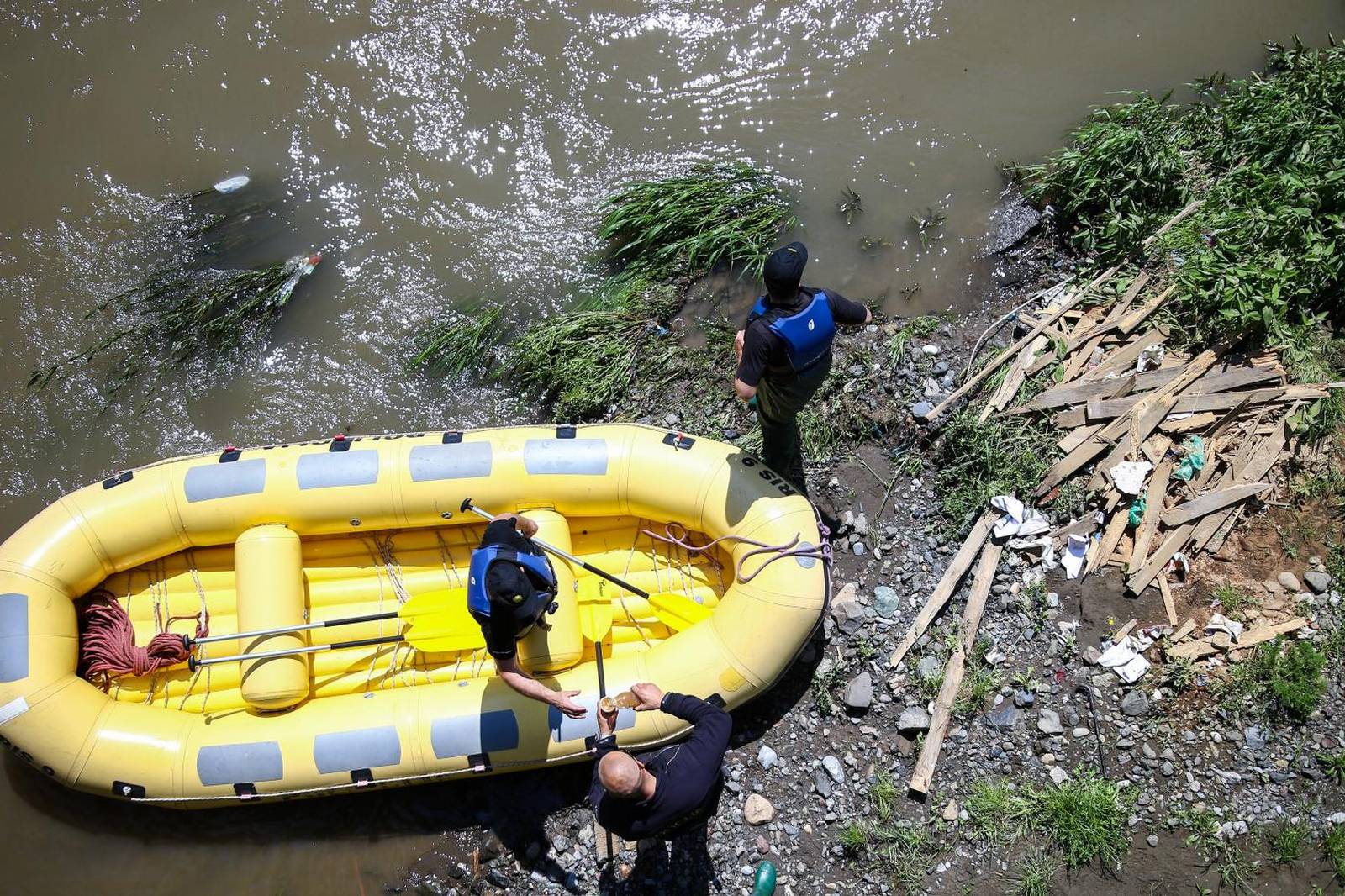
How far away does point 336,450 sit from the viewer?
14.9 ft

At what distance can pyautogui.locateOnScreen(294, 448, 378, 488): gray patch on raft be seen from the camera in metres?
4.47

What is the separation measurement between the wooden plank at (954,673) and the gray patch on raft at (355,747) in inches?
108

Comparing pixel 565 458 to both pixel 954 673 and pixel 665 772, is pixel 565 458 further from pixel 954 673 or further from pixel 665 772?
pixel 954 673

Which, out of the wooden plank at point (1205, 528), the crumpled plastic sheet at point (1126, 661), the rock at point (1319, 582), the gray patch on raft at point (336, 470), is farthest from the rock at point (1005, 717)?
the gray patch on raft at point (336, 470)

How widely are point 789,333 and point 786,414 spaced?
31.1 inches

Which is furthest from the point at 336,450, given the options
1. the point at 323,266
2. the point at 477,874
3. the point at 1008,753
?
the point at 1008,753

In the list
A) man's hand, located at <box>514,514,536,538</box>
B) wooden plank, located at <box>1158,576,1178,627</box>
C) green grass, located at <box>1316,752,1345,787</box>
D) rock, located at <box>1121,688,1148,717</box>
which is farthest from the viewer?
wooden plank, located at <box>1158,576,1178,627</box>

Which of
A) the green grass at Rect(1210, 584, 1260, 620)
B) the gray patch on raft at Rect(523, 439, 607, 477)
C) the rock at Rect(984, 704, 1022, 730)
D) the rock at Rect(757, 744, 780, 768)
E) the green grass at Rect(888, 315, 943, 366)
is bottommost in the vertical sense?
the rock at Rect(757, 744, 780, 768)

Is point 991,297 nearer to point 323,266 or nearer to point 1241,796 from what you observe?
point 1241,796

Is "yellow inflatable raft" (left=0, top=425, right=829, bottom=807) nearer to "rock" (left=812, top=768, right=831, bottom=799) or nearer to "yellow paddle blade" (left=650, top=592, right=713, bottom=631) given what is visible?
"yellow paddle blade" (left=650, top=592, right=713, bottom=631)

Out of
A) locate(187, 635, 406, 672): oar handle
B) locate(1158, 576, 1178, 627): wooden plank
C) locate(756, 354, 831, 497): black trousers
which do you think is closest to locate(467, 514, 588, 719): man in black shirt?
locate(187, 635, 406, 672): oar handle

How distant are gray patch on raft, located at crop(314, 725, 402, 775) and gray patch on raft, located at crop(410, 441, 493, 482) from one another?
129 centimetres

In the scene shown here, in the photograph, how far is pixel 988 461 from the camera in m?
4.96

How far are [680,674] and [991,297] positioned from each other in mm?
3125
